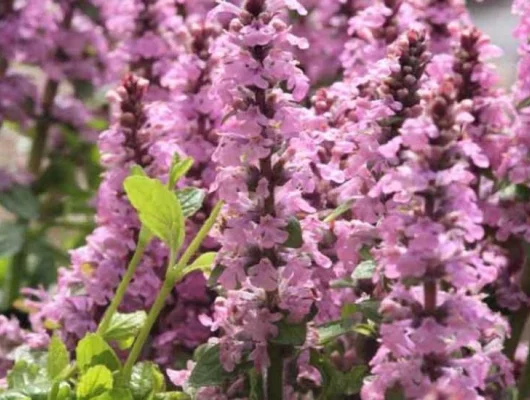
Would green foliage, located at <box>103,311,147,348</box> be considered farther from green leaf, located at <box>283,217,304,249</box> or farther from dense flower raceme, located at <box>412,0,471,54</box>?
dense flower raceme, located at <box>412,0,471,54</box>

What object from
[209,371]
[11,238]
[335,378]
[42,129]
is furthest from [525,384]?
[42,129]

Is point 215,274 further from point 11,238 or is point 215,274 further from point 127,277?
point 11,238

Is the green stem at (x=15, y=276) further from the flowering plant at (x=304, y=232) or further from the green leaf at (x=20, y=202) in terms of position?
the flowering plant at (x=304, y=232)

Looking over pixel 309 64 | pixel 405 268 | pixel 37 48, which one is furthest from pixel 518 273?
pixel 37 48

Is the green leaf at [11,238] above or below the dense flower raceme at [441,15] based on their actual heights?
below

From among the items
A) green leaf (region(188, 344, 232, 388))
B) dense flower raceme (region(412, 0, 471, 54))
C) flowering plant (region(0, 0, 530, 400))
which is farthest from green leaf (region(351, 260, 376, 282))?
dense flower raceme (region(412, 0, 471, 54))

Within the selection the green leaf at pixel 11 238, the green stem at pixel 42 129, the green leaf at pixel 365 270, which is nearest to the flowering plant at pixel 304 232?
the green leaf at pixel 365 270
